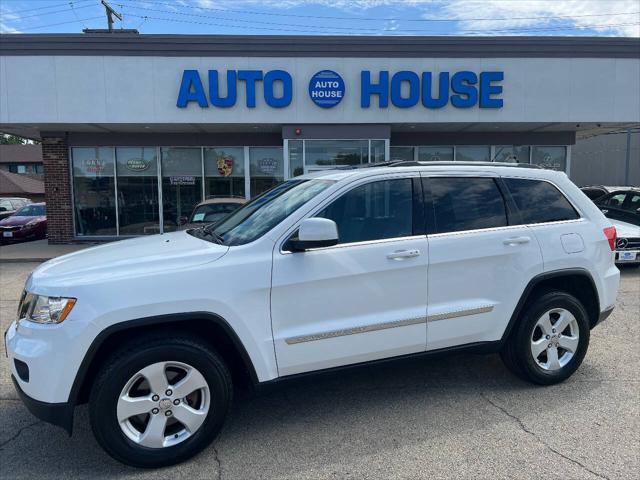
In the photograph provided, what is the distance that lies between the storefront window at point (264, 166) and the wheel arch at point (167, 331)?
11.8 meters

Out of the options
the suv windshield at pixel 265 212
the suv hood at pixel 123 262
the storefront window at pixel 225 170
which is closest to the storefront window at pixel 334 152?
the storefront window at pixel 225 170

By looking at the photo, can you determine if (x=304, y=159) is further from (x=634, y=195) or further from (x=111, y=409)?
(x=111, y=409)

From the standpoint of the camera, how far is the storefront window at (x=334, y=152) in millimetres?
13203

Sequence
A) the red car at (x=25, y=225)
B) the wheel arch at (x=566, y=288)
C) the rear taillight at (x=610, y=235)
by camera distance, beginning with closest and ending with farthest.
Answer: the wheel arch at (x=566, y=288) → the rear taillight at (x=610, y=235) → the red car at (x=25, y=225)

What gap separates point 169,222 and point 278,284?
12597mm

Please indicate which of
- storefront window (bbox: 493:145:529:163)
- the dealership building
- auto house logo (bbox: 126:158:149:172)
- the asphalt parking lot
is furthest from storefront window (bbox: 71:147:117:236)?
storefront window (bbox: 493:145:529:163)

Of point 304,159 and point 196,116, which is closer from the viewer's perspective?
point 196,116

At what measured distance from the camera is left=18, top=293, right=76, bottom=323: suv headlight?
8.88 feet

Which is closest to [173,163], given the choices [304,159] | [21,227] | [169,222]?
[169,222]

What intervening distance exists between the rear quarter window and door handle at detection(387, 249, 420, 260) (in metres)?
1.10

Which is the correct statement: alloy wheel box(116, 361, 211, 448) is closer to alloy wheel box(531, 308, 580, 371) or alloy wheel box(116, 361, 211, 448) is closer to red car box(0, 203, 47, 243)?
alloy wheel box(531, 308, 580, 371)

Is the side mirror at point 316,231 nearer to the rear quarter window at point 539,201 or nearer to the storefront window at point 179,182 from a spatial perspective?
the rear quarter window at point 539,201

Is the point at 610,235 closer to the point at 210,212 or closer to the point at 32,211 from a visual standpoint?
the point at 210,212

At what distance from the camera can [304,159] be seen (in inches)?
525
